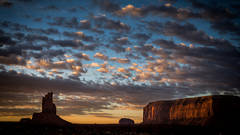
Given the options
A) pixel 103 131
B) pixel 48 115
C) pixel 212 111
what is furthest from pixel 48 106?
pixel 212 111

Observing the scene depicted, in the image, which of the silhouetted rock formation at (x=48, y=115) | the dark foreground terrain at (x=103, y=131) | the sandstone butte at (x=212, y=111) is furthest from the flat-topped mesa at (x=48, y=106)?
the sandstone butte at (x=212, y=111)

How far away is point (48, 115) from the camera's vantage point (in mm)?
178750

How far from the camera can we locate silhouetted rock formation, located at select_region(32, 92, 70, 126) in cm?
16980

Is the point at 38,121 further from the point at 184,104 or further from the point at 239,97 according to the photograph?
the point at 239,97

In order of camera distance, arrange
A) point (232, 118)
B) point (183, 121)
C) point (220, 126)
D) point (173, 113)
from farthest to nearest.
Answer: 1. point (173, 113)
2. point (183, 121)
3. point (232, 118)
4. point (220, 126)

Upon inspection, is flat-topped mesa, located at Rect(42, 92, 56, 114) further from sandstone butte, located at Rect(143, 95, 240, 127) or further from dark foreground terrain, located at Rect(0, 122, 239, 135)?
sandstone butte, located at Rect(143, 95, 240, 127)

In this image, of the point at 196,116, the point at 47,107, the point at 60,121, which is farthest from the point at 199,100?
the point at 47,107

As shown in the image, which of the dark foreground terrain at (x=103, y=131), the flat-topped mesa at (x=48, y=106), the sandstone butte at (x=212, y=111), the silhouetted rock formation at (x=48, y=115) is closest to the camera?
the dark foreground terrain at (x=103, y=131)

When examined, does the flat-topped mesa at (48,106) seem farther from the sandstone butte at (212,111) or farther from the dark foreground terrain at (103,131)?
the sandstone butte at (212,111)

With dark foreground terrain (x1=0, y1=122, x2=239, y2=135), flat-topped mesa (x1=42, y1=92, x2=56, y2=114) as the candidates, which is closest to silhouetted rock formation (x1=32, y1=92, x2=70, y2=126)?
flat-topped mesa (x1=42, y1=92, x2=56, y2=114)

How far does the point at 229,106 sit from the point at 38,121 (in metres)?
121

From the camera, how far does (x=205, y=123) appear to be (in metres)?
136

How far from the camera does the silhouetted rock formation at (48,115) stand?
170 meters

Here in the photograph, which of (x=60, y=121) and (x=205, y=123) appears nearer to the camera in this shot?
(x=205, y=123)
